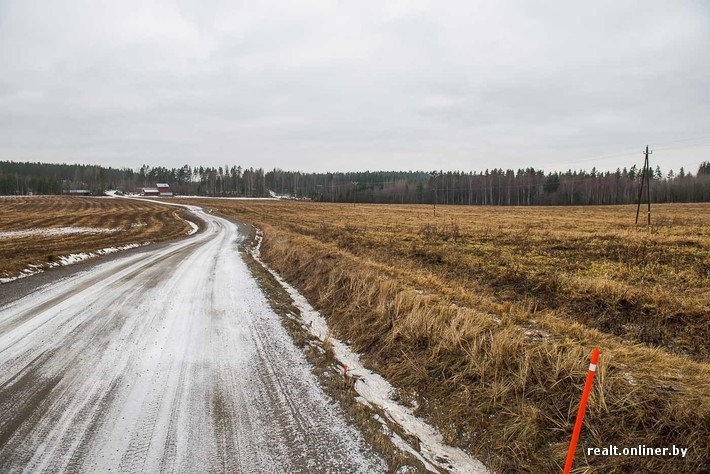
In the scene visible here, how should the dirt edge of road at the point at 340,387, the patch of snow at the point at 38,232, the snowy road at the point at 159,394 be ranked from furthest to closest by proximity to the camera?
the patch of snow at the point at 38,232, the dirt edge of road at the point at 340,387, the snowy road at the point at 159,394

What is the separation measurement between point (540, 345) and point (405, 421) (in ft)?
7.96

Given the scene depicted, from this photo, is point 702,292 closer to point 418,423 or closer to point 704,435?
point 704,435

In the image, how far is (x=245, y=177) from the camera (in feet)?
584

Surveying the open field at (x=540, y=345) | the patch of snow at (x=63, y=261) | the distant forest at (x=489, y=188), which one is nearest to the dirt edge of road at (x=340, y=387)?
the open field at (x=540, y=345)

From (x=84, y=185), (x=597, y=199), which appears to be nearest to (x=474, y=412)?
(x=597, y=199)

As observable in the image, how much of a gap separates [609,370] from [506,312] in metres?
3.23

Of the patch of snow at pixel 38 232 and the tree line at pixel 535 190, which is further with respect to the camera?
the tree line at pixel 535 190

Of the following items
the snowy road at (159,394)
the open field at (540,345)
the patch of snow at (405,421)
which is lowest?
the patch of snow at (405,421)

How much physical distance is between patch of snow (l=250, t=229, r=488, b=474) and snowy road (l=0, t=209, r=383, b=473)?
0.70m

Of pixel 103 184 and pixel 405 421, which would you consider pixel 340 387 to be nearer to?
pixel 405 421

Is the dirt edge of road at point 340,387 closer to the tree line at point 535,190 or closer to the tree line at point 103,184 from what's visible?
the tree line at point 535,190

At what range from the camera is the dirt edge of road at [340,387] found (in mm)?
4117

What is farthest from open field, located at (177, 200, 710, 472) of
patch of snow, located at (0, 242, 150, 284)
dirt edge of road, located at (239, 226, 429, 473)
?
patch of snow, located at (0, 242, 150, 284)

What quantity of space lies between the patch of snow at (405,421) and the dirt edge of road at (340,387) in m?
0.16
